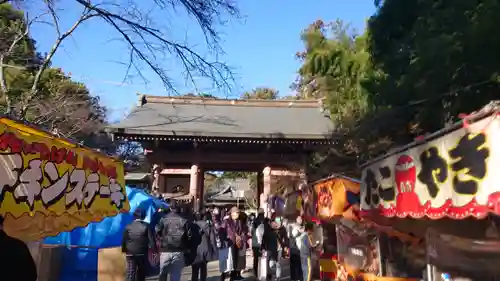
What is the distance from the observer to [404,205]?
14.4 feet

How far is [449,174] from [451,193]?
0.17 m

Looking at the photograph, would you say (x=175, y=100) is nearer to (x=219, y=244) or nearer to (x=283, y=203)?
(x=283, y=203)

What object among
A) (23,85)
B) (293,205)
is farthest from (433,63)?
(23,85)

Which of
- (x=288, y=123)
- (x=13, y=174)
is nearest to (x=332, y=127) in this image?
(x=288, y=123)

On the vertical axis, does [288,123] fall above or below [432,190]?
above

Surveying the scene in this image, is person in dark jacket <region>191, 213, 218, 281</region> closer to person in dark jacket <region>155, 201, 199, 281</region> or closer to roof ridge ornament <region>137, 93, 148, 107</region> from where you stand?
person in dark jacket <region>155, 201, 199, 281</region>

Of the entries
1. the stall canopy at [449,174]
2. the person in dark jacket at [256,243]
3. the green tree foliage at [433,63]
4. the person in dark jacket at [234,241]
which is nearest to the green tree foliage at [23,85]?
the person in dark jacket at [234,241]

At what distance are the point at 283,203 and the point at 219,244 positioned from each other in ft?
15.4

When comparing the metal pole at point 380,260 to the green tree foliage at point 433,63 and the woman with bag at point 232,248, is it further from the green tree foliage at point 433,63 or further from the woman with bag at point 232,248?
the woman with bag at point 232,248

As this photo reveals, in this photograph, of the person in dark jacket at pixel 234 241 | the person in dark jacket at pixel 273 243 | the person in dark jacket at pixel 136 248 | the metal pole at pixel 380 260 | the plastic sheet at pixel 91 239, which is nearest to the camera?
the metal pole at pixel 380 260

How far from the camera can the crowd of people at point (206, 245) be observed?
6715mm

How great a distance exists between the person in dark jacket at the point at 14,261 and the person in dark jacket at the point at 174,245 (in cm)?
339

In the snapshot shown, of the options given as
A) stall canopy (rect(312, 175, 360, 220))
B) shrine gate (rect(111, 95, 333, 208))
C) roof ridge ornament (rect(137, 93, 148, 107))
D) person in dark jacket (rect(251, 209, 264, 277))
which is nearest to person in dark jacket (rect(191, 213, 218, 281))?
person in dark jacket (rect(251, 209, 264, 277))

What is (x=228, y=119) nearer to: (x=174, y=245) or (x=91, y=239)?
(x=91, y=239)
